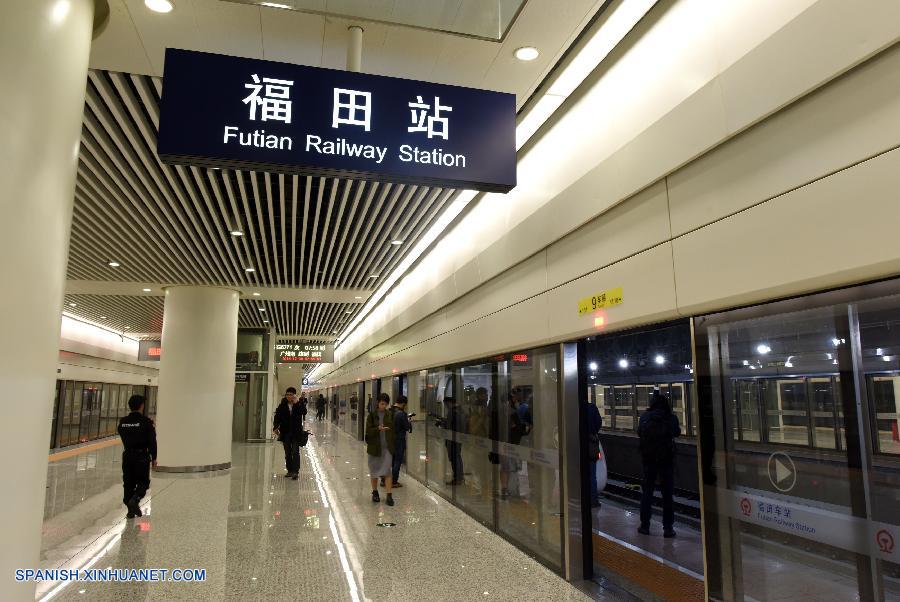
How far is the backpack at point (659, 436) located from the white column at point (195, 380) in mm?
9376

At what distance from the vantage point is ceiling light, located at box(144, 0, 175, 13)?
3.63 meters

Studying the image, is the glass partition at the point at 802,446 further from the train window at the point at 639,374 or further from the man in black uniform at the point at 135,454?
the man in black uniform at the point at 135,454

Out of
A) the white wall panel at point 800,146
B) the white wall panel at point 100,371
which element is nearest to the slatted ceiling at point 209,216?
the white wall panel at point 800,146

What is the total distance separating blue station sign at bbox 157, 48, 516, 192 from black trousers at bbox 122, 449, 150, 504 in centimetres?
539

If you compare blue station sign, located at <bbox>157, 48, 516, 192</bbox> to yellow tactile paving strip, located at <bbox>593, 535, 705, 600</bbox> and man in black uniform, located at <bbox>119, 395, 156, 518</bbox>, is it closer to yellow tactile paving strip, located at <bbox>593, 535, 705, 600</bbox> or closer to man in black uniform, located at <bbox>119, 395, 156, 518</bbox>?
yellow tactile paving strip, located at <bbox>593, 535, 705, 600</bbox>

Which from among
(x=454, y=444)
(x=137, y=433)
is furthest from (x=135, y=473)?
(x=454, y=444)

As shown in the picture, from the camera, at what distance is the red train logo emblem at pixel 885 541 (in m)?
2.58

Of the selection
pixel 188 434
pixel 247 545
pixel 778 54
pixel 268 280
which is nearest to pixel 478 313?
pixel 247 545

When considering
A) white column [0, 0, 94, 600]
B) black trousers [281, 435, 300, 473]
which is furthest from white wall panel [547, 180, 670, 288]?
black trousers [281, 435, 300, 473]

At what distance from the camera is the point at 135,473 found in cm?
732

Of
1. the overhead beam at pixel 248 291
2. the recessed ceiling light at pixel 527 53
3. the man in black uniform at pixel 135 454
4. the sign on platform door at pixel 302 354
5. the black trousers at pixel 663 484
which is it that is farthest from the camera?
the sign on platform door at pixel 302 354

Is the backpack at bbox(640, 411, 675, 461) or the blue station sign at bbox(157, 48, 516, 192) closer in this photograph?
the blue station sign at bbox(157, 48, 516, 192)

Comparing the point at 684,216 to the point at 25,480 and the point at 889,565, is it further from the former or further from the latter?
the point at 25,480

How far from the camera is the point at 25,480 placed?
276 cm
